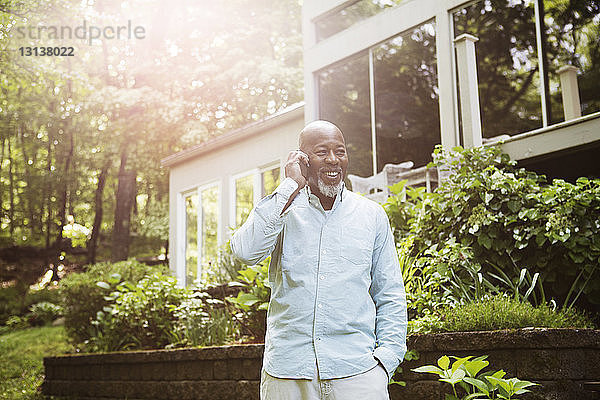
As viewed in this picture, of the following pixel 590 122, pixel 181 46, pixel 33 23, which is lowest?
pixel 590 122

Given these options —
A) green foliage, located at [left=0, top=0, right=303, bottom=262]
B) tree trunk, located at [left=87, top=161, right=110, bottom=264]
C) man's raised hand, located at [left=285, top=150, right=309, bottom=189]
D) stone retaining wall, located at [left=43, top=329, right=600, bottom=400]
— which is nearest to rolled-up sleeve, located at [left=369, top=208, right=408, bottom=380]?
man's raised hand, located at [left=285, top=150, right=309, bottom=189]

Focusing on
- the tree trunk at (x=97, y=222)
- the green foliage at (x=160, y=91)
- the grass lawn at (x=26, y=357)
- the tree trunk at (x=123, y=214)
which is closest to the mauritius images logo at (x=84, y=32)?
the green foliage at (x=160, y=91)

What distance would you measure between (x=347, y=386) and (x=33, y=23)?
1160cm

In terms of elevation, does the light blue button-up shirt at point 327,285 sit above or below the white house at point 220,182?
below

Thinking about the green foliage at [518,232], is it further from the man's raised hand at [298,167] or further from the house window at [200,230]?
the house window at [200,230]

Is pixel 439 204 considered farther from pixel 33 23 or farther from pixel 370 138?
pixel 33 23

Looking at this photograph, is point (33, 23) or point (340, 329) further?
point (33, 23)

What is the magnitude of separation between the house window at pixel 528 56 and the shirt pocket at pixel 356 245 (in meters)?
5.27

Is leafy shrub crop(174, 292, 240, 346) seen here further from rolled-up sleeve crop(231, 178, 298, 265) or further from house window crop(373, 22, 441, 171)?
rolled-up sleeve crop(231, 178, 298, 265)

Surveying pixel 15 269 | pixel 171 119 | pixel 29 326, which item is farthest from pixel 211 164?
pixel 15 269

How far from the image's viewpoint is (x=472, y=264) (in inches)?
205

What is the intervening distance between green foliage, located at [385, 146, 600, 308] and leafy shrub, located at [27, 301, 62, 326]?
1289 centimetres

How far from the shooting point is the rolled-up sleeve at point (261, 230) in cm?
252

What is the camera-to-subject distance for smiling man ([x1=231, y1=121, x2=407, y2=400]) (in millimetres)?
2381
